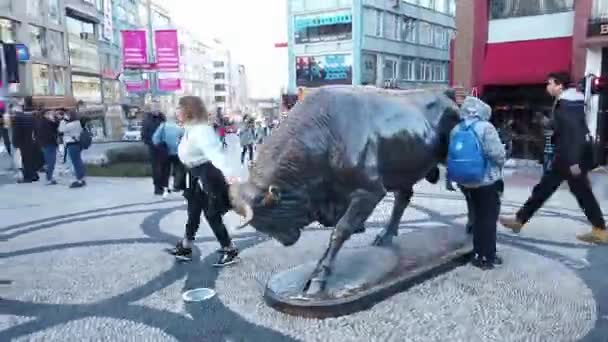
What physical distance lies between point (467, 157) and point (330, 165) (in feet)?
4.74

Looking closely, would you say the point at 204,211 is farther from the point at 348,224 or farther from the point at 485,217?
the point at 485,217

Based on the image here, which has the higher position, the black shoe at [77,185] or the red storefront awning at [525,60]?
the red storefront awning at [525,60]

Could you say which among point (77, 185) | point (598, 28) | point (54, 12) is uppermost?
point (54, 12)

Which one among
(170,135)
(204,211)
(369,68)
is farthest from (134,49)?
(204,211)

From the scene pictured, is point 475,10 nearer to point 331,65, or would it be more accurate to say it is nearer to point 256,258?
point 256,258

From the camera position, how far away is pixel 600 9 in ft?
41.2

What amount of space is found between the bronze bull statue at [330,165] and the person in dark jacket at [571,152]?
1.97 m

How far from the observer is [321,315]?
3766 mm

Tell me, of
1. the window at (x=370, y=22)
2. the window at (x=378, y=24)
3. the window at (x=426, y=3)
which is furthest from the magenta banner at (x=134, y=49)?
the window at (x=426, y=3)

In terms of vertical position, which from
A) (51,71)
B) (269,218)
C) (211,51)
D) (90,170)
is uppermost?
(211,51)

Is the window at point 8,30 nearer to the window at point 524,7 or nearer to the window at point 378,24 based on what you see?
the window at point 378,24

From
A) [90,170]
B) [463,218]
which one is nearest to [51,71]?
[90,170]

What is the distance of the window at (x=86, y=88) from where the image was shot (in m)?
42.9

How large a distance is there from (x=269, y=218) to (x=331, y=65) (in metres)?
36.9
